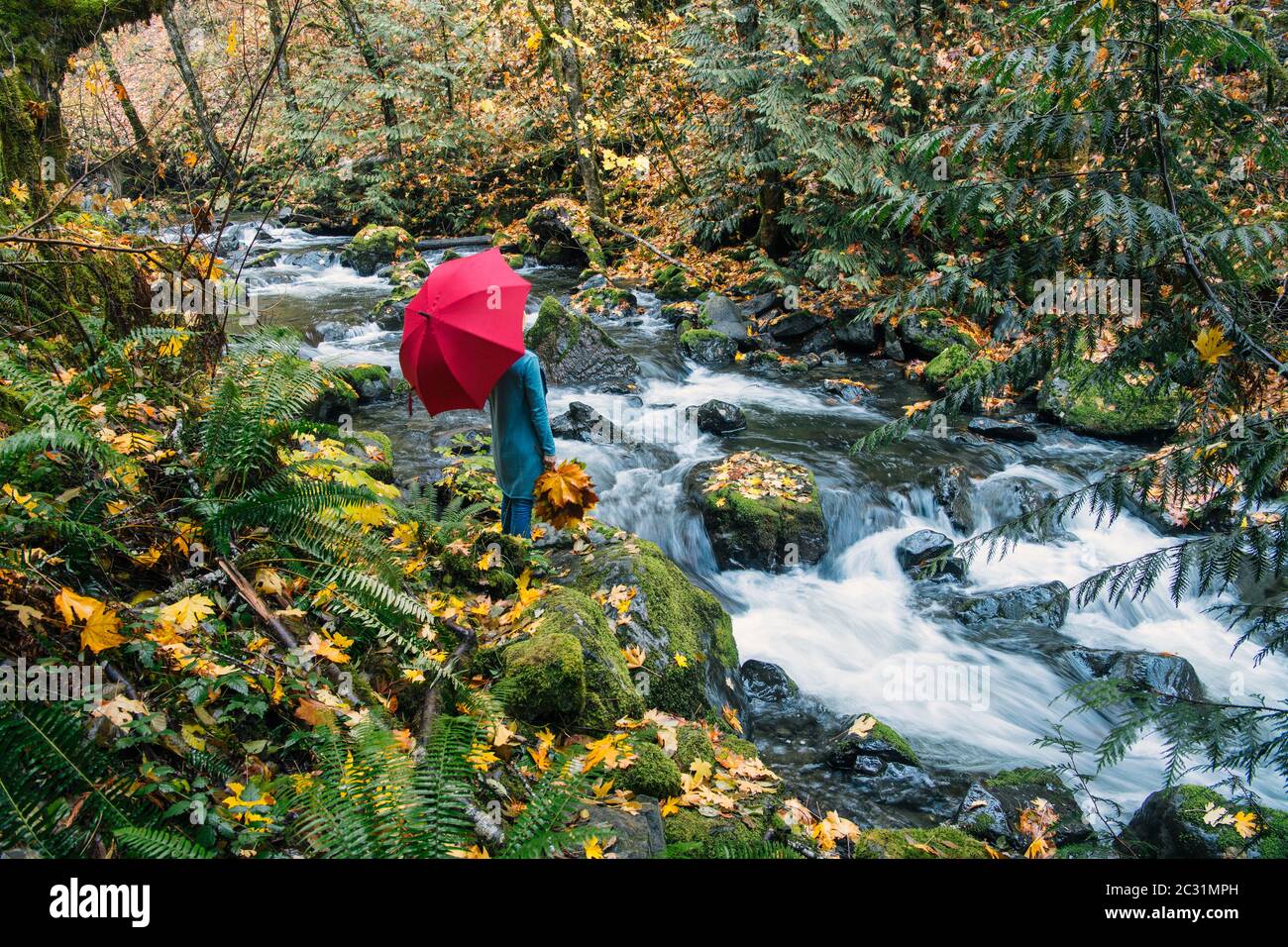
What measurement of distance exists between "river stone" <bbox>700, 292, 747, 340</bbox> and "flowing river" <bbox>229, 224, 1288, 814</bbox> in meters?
1.27

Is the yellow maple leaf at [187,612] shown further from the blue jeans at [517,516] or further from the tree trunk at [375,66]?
the tree trunk at [375,66]

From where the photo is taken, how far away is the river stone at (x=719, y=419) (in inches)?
434

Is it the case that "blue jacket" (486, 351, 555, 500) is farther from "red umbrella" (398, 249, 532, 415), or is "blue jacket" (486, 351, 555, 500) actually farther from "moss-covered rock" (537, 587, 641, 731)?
"moss-covered rock" (537, 587, 641, 731)

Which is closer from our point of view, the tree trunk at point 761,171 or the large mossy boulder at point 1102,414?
the large mossy boulder at point 1102,414

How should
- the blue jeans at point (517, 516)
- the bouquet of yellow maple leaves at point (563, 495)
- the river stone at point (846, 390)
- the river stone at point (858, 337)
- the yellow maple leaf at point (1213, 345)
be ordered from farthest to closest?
the river stone at point (858, 337)
the river stone at point (846, 390)
the blue jeans at point (517, 516)
the bouquet of yellow maple leaves at point (563, 495)
the yellow maple leaf at point (1213, 345)

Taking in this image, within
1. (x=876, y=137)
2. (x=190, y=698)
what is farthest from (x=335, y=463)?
(x=876, y=137)

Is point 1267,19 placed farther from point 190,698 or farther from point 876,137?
point 190,698

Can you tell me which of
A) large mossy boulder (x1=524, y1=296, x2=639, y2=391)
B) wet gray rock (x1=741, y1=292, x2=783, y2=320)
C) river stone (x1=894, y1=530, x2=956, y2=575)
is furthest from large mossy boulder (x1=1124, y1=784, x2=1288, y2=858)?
wet gray rock (x1=741, y1=292, x2=783, y2=320)

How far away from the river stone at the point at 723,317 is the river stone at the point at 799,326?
700 millimetres

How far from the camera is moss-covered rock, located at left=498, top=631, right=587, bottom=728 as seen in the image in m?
3.74

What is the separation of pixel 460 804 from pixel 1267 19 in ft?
47.7

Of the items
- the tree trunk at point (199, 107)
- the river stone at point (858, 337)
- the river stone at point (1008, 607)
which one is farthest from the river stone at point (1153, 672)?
the river stone at point (858, 337)
